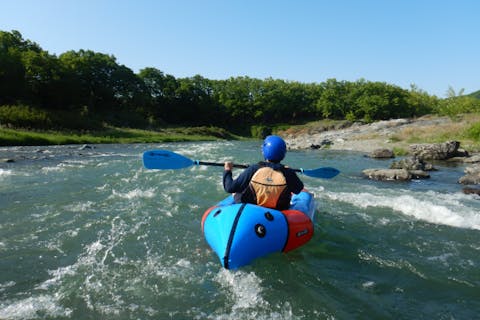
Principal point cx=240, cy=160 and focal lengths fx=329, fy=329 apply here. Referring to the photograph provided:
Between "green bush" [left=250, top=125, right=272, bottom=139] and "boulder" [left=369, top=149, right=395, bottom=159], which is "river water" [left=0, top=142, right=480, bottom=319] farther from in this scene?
"green bush" [left=250, top=125, right=272, bottom=139]

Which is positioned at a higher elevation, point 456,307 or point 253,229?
point 253,229

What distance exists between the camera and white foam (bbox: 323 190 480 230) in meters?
6.25

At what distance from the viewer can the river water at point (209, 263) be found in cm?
320

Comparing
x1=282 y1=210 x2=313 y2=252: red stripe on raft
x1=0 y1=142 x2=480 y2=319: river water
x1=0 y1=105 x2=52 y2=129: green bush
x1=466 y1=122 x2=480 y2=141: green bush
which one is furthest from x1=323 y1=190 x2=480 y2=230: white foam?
x1=0 y1=105 x2=52 y2=129: green bush

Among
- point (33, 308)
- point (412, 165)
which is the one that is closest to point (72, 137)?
point (412, 165)

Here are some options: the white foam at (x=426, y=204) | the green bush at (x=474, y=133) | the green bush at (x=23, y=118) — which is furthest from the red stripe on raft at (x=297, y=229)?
the green bush at (x=23, y=118)

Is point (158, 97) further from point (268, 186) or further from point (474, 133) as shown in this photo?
point (268, 186)

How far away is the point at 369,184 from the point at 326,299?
7246 mm

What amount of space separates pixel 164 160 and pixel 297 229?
118 inches

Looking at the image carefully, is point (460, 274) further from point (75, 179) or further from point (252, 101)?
point (252, 101)

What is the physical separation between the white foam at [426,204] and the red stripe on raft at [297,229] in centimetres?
318

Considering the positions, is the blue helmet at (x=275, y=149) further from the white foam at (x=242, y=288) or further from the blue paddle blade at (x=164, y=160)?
the blue paddle blade at (x=164, y=160)

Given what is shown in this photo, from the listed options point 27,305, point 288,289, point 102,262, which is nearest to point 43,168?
point 102,262

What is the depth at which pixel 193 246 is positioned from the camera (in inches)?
188
